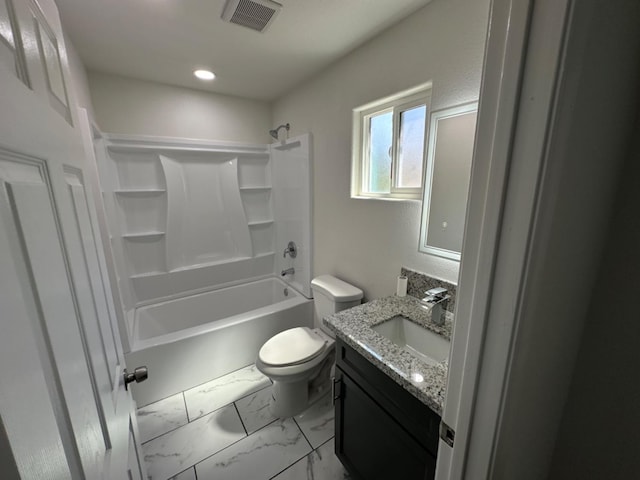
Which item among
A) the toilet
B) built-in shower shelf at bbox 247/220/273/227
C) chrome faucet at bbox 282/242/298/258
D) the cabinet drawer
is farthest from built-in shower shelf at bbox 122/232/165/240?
the cabinet drawer

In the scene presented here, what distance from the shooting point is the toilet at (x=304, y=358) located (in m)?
1.58

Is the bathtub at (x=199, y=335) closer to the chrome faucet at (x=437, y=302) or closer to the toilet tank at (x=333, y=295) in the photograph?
the toilet tank at (x=333, y=295)

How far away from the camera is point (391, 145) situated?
1604 millimetres

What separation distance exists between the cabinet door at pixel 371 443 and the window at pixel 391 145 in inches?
43.0

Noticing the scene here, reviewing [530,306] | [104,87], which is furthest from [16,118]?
[104,87]

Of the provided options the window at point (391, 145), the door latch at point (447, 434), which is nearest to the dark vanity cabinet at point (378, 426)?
the door latch at point (447, 434)

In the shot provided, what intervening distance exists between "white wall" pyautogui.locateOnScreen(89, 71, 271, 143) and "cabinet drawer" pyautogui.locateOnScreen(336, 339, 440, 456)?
2.44 metres

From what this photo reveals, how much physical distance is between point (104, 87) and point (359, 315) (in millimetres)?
2671

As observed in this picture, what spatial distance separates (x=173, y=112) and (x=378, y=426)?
2.86m

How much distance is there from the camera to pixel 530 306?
0.46m

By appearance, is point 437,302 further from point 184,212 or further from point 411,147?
point 184,212

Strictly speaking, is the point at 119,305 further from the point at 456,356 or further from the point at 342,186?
the point at 456,356

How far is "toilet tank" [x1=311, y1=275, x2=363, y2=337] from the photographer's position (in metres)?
1.78

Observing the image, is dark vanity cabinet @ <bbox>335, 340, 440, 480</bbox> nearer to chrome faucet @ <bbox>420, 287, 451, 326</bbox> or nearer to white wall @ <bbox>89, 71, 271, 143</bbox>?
chrome faucet @ <bbox>420, 287, 451, 326</bbox>
